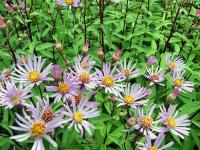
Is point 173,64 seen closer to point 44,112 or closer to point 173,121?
point 173,121

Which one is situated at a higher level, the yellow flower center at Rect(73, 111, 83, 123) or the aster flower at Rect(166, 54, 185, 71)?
the yellow flower center at Rect(73, 111, 83, 123)

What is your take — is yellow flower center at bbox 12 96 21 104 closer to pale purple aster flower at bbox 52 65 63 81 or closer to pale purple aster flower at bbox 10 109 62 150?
pale purple aster flower at bbox 10 109 62 150

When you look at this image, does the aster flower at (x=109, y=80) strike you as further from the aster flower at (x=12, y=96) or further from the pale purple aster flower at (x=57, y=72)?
the aster flower at (x=12, y=96)

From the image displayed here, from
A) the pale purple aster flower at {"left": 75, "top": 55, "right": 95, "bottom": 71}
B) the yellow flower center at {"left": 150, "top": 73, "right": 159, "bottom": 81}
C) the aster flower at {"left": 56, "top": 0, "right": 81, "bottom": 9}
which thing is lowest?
the yellow flower center at {"left": 150, "top": 73, "right": 159, "bottom": 81}

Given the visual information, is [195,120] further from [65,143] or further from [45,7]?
[45,7]

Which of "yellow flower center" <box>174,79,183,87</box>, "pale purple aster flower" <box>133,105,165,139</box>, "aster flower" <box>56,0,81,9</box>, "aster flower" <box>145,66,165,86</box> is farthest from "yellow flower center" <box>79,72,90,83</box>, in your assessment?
"aster flower" <box>56,0,81,9</box>

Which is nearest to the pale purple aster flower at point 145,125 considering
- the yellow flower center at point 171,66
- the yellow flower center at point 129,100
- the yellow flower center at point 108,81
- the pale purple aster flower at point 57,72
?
the yellow flower center at point 129,100
